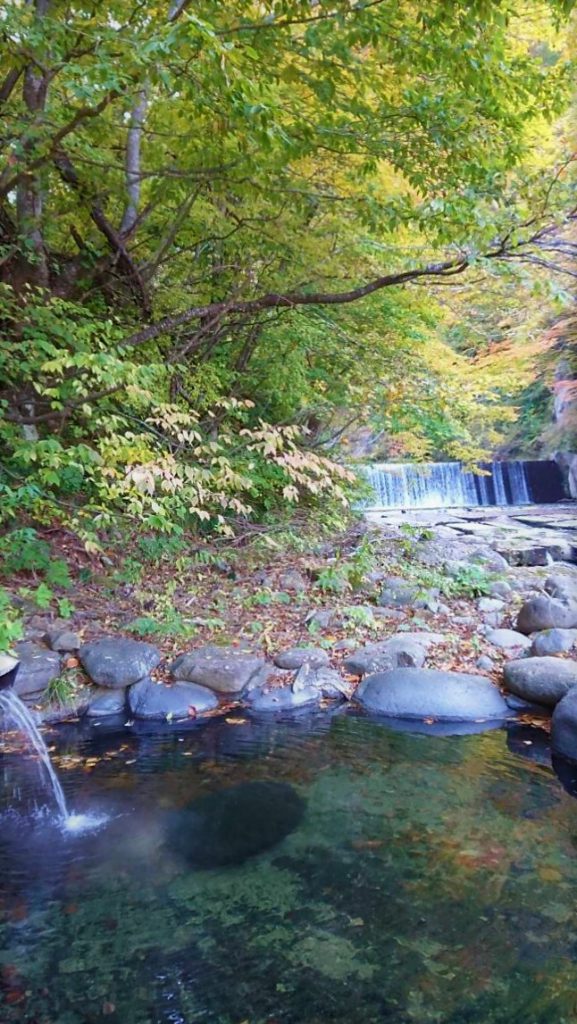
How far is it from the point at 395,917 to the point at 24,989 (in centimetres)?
144

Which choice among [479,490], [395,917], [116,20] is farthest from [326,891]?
[479,490]

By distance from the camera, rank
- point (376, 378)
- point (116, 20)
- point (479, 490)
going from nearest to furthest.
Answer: point (116, 20)
point (376, 378)
point (479, 490)

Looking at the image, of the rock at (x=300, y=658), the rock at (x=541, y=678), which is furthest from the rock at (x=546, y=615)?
the rock at (x=300, y=658)

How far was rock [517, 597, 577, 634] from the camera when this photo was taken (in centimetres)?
563

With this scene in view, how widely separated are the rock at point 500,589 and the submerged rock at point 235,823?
403 centimetres

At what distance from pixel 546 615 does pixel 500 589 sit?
1.25 m

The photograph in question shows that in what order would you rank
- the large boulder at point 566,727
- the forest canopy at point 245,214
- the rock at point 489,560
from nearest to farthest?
the forest canopy at point 245,214
the large boulder at point 566,727
the rock at point 489,560

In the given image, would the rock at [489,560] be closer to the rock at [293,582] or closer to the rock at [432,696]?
the rock at [293,582]

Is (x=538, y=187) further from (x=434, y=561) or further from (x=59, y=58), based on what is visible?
(x=434, y=561)

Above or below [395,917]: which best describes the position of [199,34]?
above

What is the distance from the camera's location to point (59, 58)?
11.4ft

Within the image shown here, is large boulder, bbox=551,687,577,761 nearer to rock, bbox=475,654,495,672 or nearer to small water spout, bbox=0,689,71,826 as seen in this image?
rock, bbox=475,654,495,672

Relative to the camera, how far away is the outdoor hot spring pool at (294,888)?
6.95 feet

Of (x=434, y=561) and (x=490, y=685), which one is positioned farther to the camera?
(x=434, y=561)
